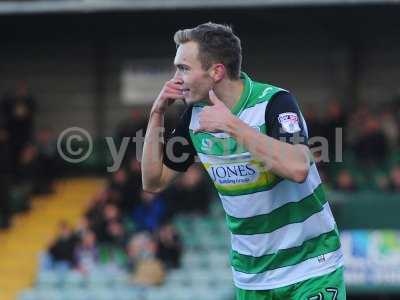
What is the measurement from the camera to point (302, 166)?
11.9 feet

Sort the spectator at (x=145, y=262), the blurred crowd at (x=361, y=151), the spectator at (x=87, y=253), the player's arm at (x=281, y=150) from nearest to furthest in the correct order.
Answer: the player's arm at (x=281, y=150)
the spectator at (x=145, y=262)
the spectator at (x=87, y=253)
the blurred crowd at (x=361, y=151)

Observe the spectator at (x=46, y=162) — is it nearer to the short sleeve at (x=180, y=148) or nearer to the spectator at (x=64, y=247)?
the spectator at (x=64, y=247)

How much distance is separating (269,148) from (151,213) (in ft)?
32.9

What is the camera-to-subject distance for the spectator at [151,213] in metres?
13.5

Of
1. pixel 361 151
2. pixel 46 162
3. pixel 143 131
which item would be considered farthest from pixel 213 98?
pixel 46 162

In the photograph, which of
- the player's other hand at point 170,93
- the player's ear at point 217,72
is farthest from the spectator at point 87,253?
the player's ear at point 217,72

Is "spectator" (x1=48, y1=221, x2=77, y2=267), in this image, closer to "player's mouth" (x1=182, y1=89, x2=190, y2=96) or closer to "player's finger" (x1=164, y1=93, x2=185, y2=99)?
"player's finger" (x1=164, y1=93, x2=185, y2=99)

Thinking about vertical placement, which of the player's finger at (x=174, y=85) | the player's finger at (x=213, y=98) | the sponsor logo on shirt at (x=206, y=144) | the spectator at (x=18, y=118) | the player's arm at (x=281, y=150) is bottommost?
the spectator at (x=18, y=118)

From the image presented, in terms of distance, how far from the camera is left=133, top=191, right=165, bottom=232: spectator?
13.5 metres

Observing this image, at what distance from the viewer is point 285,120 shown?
381 cm

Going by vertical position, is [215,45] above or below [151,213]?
above

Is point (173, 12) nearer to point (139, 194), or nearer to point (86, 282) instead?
point (139, 194)

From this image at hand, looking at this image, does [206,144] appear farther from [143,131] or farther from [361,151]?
[361,151]

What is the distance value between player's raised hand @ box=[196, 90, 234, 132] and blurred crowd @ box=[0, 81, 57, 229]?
12.1 metres
